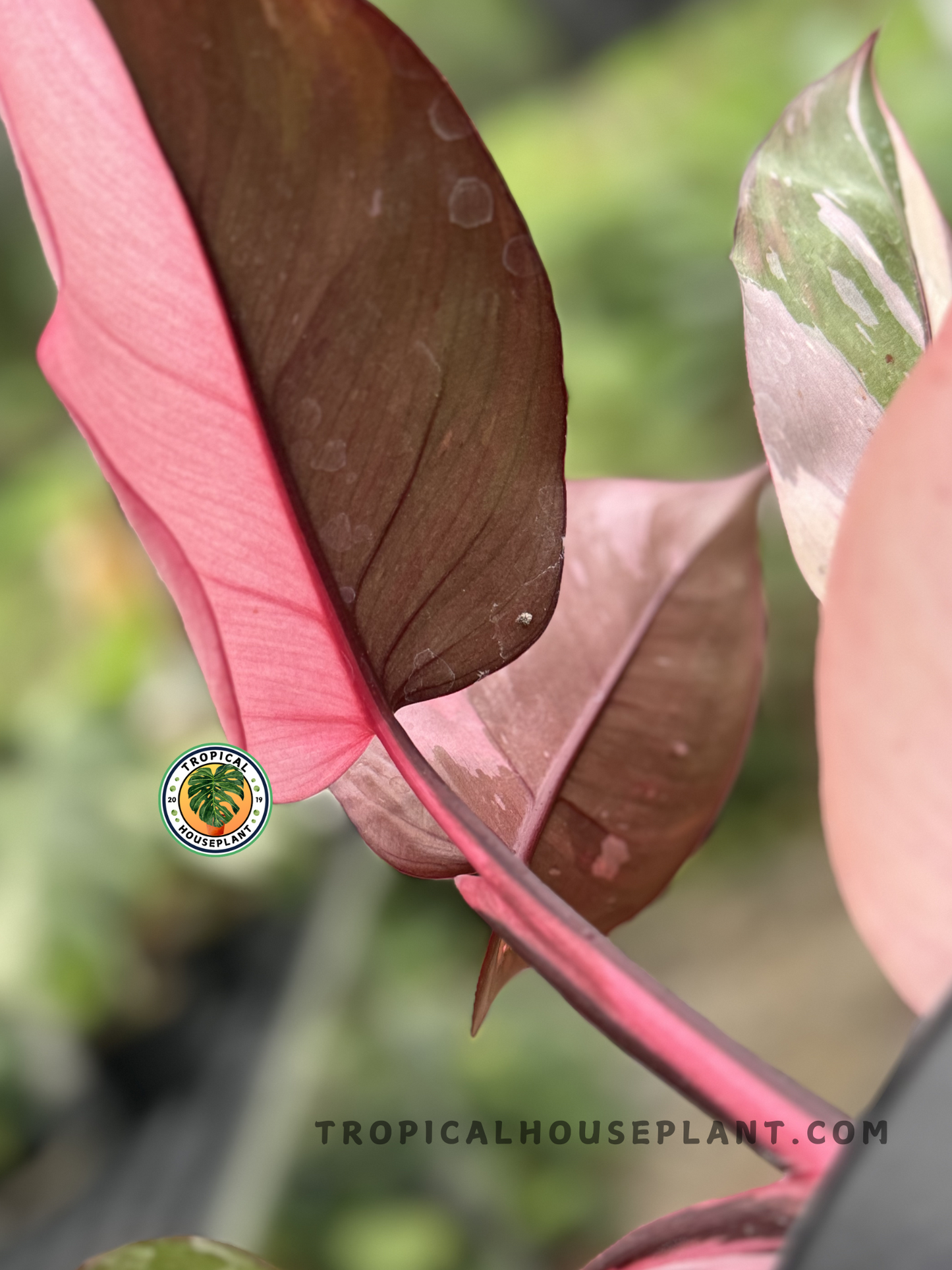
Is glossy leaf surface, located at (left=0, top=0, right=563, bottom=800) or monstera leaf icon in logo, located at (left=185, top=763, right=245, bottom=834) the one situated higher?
glossy leaf surface, located at (left=0, top=0, right=563, bottom=800)

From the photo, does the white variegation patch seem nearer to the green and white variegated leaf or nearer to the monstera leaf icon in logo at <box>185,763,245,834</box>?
the green and white variegated leaf

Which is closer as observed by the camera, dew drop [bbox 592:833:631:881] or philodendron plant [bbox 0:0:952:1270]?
philodendron plant [bbox 0:0:952:1270]

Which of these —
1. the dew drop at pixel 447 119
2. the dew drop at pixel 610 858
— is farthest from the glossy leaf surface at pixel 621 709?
the dew drop at pixel 447 119

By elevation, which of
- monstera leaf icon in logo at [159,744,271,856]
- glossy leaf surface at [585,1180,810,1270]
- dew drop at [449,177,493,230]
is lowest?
glossy leaf surface at [585,1180,810,1270]

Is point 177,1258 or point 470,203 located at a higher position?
point 470,203

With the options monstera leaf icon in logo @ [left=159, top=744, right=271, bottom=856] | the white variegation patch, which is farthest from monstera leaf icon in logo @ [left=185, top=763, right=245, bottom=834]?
the white variegation patch

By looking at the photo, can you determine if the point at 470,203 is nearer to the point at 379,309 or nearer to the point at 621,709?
the point at 379,309

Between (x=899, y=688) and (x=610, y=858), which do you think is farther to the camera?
(x=610, y=858)

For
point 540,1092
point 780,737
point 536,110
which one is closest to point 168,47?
point 540,1092

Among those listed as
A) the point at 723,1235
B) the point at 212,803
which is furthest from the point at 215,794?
the point at 723,1235
